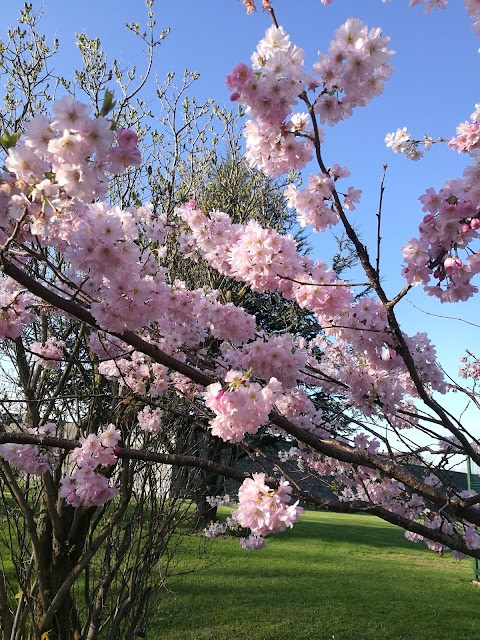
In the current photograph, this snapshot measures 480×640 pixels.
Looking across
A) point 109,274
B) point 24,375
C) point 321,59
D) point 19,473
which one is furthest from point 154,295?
point 19,473

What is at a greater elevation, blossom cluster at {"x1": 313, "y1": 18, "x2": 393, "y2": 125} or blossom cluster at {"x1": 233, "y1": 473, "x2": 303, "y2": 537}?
blossom cluster at {"x1": 313, "y1": 18, "x2": 393, "y2": 125}

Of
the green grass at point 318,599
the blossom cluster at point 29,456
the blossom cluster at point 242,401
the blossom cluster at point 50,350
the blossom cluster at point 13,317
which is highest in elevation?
the blossom cluster at point 50,350

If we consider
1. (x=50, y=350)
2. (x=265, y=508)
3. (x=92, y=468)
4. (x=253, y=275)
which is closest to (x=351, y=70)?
(x=253, y=275)

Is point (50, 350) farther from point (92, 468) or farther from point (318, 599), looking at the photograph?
point (318, 599)

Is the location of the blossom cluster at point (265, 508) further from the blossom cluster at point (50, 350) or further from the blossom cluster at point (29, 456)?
the blossom cluster at point (50, 350)

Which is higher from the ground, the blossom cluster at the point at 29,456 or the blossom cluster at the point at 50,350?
the blossom cluster at the point at 50,350

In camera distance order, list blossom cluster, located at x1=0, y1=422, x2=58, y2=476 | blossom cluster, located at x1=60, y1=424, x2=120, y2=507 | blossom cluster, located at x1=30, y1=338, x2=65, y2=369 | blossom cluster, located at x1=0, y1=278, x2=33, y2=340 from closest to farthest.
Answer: blossom cluster, located at x1=0, y1=278, x2=33, y2=340, blossom cluster, located at x1=60, y1=424, x2=120, y2=507, blossom cluster, located at x1=0, y1=422, x2=58, y2=476, blossom cluster, located at x1=30, y1=338, x2=65, y2=369

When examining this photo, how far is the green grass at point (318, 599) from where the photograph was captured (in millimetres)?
6449

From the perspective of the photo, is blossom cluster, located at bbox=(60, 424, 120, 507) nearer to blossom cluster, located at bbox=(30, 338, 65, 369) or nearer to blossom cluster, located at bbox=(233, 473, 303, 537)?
blossom cluster, located at bbox=(233, 473, 303, 537)

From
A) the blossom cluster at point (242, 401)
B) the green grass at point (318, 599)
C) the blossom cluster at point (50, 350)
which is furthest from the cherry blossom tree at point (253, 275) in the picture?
the green grass at point (318, 599)

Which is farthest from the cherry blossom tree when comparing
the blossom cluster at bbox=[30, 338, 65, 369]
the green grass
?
the green grass

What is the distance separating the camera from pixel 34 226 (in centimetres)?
187

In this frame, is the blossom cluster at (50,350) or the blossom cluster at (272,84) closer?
the blossom cluster at (272,84)

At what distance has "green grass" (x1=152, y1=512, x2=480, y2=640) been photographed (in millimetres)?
6449
